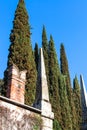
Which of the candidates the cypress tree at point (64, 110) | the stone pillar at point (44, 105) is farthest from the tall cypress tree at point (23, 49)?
the stone pillar at point (44, 105)

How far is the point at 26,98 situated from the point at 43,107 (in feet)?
27.1

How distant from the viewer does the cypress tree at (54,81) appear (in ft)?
69.4

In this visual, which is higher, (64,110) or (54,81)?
(54,81)

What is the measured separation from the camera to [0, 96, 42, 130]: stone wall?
6850 mm

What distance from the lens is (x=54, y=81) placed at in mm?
24547

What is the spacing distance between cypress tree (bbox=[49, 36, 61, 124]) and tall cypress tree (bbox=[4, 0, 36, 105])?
3849 millimetres

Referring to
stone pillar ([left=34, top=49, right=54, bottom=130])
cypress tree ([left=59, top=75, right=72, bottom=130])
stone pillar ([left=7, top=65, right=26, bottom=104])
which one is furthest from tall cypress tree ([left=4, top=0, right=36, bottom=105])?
stone pillar ([left=34, top=49, right=54, bottom=130])

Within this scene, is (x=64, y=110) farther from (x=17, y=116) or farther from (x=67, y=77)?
(x=17, y=116)

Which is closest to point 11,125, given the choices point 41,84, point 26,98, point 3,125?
point 3,125

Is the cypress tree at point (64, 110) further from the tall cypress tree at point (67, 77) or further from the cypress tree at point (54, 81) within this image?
the tall cypress tree at point (67, 77)

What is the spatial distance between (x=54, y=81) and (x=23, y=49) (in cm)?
632

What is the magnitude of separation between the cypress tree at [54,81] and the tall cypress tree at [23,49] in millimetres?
3849

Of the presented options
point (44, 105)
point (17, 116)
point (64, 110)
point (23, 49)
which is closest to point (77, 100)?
point (64, 110)

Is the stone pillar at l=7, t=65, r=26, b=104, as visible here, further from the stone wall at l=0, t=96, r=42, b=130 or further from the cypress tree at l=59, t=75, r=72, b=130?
the cypress tree at l=59, t=75, r=72, b=130
